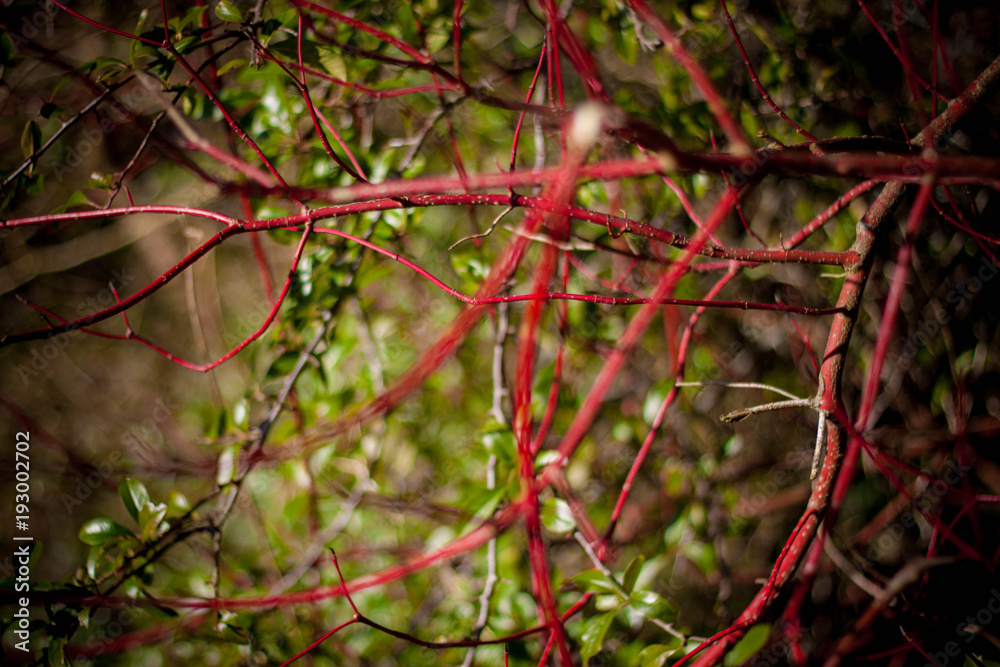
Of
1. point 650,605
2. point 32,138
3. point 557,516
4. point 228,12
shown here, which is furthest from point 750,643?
point 32,138

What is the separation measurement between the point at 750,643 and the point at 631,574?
21cm

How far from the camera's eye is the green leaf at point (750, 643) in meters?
0.58

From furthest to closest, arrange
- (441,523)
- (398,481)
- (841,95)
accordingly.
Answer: (398,481), (441,523), (841,95)

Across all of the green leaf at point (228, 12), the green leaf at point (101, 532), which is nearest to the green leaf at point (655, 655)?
the green leaf at point (101, 532)

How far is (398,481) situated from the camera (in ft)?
5.36

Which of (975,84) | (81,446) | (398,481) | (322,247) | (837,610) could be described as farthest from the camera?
(81,446)

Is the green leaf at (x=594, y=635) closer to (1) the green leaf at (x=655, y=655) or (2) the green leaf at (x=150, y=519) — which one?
(1) the green leaf at (x=655, y=655)

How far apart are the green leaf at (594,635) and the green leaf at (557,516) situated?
13cm

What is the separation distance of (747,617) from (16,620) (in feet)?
3.54

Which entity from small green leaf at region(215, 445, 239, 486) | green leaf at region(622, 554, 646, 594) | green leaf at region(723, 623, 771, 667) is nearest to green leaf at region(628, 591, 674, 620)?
green leaf at region(622, 554, 646, 594)

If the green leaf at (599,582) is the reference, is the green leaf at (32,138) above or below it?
above

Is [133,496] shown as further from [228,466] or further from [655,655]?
[655,655]

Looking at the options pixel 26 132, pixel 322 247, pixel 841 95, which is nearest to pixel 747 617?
pixel 322 247

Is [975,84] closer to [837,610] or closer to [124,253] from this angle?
[837,610]
